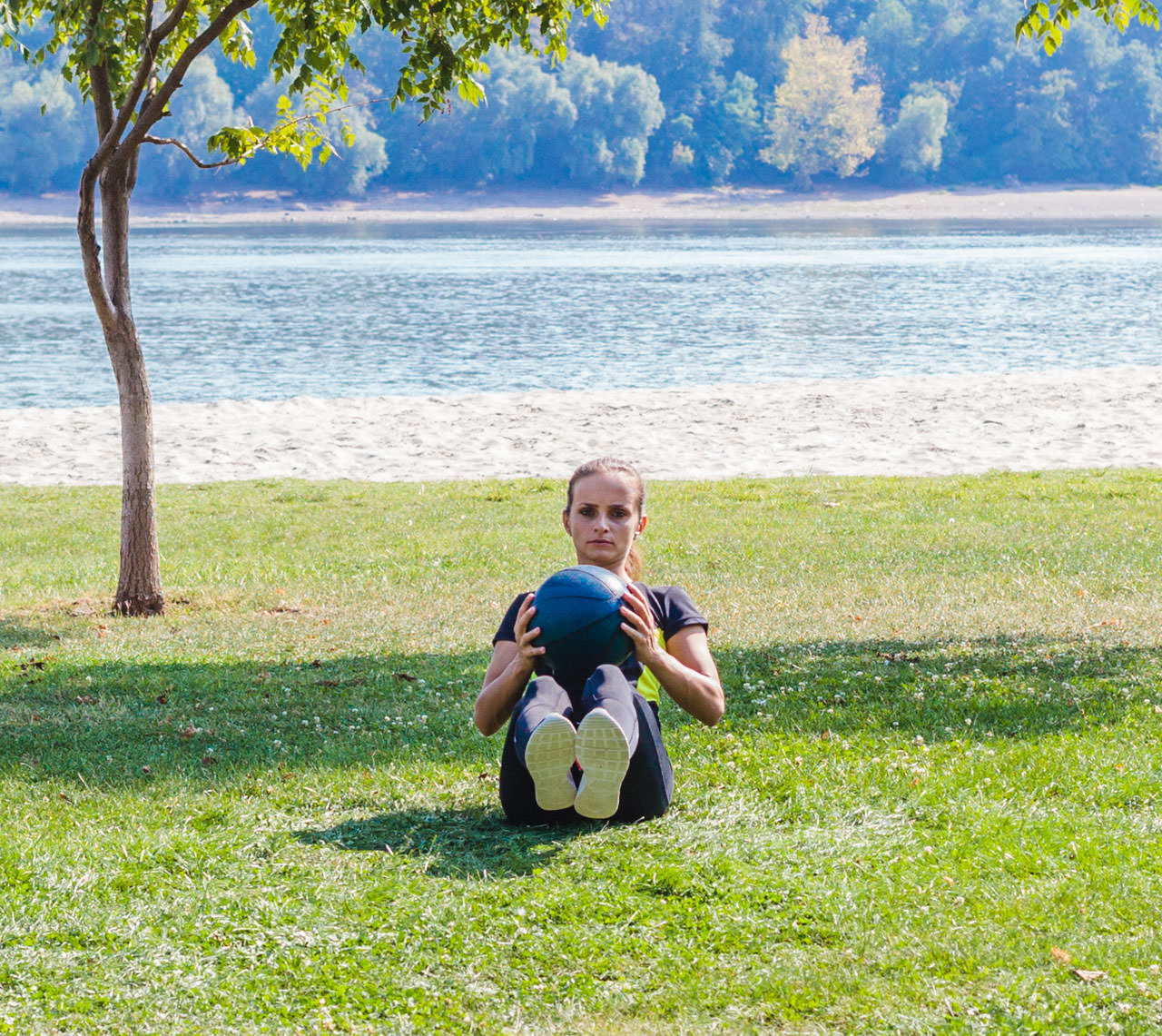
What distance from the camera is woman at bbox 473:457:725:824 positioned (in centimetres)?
507

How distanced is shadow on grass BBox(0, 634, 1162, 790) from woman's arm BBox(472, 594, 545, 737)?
53cm

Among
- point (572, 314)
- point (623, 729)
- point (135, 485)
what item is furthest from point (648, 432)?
point (572, 314)

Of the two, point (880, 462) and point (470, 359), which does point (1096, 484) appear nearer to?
point (880, 462)

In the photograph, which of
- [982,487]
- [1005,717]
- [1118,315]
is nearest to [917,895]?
[1005,717]

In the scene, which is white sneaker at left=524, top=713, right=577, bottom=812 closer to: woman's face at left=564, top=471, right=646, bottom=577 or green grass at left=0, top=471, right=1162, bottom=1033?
green grass at left=0, top=471, right=1162, bottom=1033

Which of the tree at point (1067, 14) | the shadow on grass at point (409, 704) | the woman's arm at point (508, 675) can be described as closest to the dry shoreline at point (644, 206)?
the tree at point (1067, 14)

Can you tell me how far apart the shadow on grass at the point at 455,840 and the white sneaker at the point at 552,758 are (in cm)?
31

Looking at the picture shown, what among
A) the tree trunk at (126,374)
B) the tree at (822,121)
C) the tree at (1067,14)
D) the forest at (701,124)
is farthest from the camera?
the tree at (822,121)

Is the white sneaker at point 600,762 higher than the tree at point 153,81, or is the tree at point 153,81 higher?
the tree at point 153,81

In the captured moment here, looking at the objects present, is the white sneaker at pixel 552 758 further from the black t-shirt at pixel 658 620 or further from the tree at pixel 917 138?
the tree at pixel 917 138

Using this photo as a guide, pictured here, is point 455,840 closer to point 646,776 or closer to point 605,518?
point 646,776

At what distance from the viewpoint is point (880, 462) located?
20766 millimetres

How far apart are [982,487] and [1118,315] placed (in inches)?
1242

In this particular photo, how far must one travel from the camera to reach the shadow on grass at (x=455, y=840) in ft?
17.3
